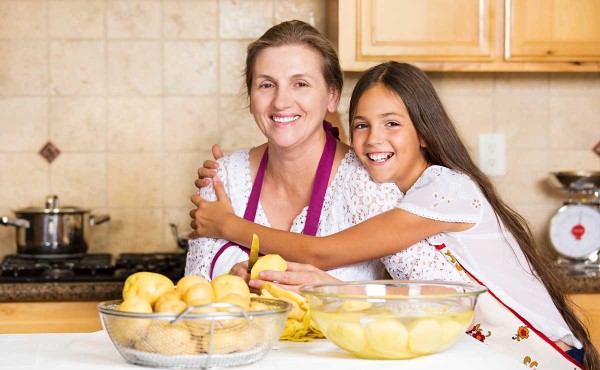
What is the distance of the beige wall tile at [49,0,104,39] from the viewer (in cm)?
300

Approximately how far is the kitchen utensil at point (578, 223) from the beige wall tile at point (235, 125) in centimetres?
102

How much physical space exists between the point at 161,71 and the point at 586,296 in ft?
5.00

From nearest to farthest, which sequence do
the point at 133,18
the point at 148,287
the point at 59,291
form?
1. the point at 148,287
2. the point at 59,291
3. the point at 133,18

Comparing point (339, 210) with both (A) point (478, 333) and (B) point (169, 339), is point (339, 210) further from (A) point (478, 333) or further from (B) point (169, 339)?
(B) point (169, 339)

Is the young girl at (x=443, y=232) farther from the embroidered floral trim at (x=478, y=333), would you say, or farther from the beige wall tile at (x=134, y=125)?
the beige wall tile at (x=134, y=125)

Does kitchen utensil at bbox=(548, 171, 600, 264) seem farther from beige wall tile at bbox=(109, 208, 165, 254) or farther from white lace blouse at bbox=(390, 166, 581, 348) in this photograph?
beige wall tile at bbox=(109, 208, 165, 254)

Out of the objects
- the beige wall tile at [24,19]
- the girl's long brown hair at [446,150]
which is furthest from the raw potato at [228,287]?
the beige wall tile at [24,19]

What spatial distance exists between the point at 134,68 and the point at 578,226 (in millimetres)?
1539

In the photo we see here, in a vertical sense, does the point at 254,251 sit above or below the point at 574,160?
below

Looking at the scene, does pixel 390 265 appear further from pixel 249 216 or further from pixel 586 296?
pixel 586 296

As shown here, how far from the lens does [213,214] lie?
2004 mm

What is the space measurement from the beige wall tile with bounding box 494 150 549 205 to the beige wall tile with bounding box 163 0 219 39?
43.6 inches

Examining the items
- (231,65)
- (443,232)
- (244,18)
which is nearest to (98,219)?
(231,65)

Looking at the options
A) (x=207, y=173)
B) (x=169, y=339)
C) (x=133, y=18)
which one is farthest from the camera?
(x=133, y=18)
